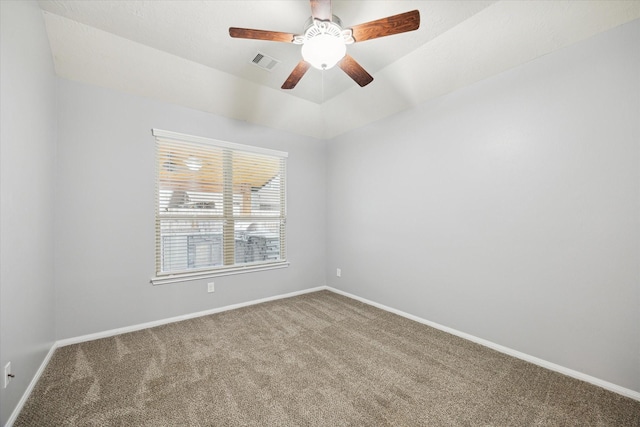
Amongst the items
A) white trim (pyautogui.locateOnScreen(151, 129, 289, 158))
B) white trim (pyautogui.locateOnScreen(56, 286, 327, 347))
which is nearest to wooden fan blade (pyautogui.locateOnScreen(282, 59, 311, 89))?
white trim (pyautogui.locateOnScreen(151, 129, 289, 158))

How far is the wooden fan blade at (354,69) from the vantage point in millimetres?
2006

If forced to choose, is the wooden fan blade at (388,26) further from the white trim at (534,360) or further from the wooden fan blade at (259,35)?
the white trim at (534,360)

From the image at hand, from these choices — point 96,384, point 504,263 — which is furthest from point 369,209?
point 96,384

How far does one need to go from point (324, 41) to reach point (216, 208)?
251 cm

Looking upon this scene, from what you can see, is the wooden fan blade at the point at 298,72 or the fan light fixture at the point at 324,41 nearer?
the fan light fixture at the point at 324,41

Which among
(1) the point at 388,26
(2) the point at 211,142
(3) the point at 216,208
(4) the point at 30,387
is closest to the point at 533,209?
(1) the point at 388,26

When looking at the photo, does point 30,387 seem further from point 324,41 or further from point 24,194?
point 324,41

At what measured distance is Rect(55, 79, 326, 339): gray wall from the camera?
2.56 meters

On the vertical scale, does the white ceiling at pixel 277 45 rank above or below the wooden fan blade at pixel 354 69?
above

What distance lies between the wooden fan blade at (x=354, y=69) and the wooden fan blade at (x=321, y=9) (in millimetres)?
316

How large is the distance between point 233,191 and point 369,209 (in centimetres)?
198

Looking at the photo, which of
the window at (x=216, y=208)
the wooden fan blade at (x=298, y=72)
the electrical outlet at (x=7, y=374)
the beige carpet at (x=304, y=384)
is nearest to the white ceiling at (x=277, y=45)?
the wooden fan blade at (x=298, y=72)

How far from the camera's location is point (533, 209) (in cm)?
227

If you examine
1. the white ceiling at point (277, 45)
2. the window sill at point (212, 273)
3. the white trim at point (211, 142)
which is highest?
the white ceiling at point (277, 45)
